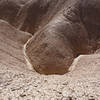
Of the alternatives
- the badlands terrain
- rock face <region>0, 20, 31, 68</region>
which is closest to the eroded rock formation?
the badlands terrain

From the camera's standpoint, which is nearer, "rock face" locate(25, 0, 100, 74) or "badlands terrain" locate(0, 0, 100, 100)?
"badlands terrain" locate(0, 0, 100, 100)

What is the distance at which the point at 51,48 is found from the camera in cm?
1123

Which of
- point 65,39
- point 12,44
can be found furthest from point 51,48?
point 12,44

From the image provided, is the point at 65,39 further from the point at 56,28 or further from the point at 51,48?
the point at 51,48

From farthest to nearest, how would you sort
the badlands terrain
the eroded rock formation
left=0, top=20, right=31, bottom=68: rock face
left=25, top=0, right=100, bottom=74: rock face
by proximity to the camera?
the eroded rock formation → left=25, top=0, right=100, bottom=74: rock face → left=0, top=20, right=31, bottom=68: rock face → the badlands terrain

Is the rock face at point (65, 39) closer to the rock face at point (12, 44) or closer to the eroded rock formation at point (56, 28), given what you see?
the eroded rock formation at point (56, 28)

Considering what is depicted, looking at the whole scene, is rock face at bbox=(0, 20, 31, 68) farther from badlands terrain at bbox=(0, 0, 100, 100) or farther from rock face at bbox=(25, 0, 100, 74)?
rock face at bbox=(25, 0, 100, 74)

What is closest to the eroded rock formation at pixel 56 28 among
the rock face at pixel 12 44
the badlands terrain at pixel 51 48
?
the badlands terrain at pixel 51 48

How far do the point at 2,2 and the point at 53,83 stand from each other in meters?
15.5

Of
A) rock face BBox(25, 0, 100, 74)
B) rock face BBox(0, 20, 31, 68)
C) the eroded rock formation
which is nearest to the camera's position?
rock face BBox(0, 20, 31, 68)

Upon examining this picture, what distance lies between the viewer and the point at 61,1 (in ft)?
51.8

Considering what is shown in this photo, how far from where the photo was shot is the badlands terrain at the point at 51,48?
4.81 meters

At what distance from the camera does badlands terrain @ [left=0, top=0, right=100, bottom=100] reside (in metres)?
4.81

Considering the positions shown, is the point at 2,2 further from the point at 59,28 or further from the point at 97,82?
the point at 97,82
